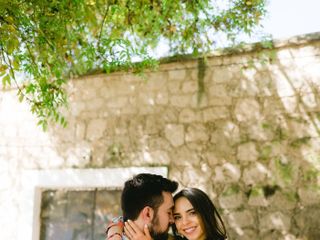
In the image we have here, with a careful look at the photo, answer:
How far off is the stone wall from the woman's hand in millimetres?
1936

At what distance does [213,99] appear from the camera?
4996 millimetres

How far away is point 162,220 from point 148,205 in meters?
0.16

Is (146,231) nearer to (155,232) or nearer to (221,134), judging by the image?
(155,232)

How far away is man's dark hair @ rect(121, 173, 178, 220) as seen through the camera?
9.78 feet

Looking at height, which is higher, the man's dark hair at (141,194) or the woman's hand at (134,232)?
the man's dark hair at (141,194)

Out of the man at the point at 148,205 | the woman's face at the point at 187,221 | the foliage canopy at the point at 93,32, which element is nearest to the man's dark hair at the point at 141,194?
the man at the point at 148,205

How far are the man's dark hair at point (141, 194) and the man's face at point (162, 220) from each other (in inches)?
1.4

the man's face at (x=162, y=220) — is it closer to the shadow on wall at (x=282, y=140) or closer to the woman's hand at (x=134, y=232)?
the woman's hand at (x=134, y=232)

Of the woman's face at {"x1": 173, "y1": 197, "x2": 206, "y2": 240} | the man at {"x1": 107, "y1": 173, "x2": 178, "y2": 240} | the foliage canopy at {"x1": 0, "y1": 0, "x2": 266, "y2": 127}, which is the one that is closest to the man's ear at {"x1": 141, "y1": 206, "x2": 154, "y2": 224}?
the man at {"x1": 107, "y1": 173, "x2": 178, "y2": 240}

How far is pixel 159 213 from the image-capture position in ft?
9.84

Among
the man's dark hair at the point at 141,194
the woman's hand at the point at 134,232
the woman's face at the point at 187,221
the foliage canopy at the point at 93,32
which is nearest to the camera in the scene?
the woman's hand at the point at 134,232

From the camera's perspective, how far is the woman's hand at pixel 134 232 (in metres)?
2.86

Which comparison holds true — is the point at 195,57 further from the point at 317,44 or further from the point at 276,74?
the point at 317,44

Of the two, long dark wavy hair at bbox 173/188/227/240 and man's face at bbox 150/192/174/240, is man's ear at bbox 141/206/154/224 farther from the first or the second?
long dark wavy hair at bbox 173/188/227/240
